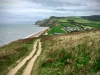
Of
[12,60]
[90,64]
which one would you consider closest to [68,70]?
[90,64]

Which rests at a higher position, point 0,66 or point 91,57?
point 91,57

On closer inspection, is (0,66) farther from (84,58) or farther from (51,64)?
(84,58)

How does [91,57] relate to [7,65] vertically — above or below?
above

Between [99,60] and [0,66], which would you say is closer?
[99,60]

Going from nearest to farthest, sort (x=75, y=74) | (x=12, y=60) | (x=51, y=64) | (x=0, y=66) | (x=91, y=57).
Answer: (x=75, y=74)
(x=91, y=57)
(x=51, y=64)
(x=0, y=66)
(x=12, y=60)

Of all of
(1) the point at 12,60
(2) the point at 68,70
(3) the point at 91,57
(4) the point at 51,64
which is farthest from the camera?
(1) the point at 12,60

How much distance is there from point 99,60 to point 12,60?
1207 cm

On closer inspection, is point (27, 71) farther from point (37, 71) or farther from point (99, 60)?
point (99, 60)

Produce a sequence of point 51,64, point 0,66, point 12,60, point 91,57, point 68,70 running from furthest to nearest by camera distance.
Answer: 1. point 12,60
2. point 0,66
3. point 51,64
4. point 91,57
5. point 68,70

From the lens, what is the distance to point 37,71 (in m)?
16.3

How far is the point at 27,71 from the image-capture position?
657 inches

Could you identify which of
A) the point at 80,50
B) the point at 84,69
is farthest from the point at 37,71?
the point at 80,50

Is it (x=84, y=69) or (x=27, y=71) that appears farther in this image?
(x=27, y=71)

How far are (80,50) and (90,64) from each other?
A: 15.8ft
